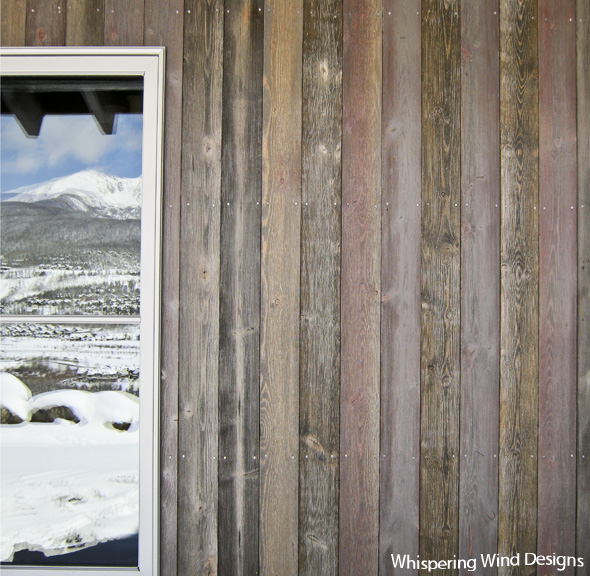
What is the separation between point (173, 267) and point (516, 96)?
1.25 meters

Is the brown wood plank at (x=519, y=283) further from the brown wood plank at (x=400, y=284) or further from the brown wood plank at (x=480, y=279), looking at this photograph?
the brown wood plank at (x=400, y=284)

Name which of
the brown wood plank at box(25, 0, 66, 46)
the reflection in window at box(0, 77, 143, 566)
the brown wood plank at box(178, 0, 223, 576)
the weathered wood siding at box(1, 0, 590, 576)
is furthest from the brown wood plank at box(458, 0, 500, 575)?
the brown wood plank at box(25, 0, 66, 46)

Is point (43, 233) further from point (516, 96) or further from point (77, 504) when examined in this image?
point (516, 96)

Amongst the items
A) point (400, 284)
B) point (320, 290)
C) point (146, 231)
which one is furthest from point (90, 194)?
point (400, 284)

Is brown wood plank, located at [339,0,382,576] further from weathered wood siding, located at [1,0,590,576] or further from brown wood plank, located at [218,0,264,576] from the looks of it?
brown wood plank, located at [218,0,264,576]

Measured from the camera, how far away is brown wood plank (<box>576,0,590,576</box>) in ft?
4.49

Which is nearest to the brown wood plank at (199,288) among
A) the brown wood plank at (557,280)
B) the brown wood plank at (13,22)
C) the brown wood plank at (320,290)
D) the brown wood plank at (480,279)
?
the brown wood plank at (320,290)

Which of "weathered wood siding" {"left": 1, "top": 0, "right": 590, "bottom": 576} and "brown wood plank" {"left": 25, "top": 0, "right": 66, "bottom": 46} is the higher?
"brown wood plank" {"left": 25, "top": 0, "right": 66, "bottom": 46}

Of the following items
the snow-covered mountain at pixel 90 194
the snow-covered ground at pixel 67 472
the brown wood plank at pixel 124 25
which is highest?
the brown wood plank at pixel 124 25

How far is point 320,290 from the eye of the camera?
1.38 meters

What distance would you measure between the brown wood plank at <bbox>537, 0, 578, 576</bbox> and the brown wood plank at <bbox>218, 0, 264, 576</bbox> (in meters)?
0.92

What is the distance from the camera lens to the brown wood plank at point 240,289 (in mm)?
1366

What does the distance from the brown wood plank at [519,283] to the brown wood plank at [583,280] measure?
0.46 ft

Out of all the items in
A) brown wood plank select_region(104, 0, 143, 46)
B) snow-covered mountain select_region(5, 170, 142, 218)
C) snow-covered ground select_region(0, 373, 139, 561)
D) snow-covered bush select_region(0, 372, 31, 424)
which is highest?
brown wood plank select_region(104, 0, 143, 46)
